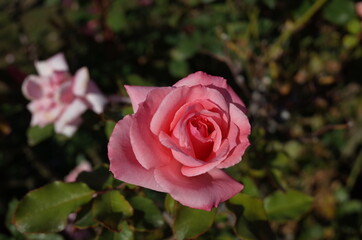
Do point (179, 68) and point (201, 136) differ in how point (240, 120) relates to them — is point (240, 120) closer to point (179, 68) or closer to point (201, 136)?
point (201, 136)

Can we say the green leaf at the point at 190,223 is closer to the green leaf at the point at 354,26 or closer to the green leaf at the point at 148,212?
the green leaf at the point at 148,212

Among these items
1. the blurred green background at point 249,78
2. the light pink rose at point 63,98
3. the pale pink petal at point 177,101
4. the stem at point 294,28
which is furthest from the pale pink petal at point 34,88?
the stem at point 294,28

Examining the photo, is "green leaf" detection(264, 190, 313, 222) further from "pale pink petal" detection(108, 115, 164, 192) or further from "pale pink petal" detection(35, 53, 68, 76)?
"pale pink petal" detection(35, 53, 68, 76)

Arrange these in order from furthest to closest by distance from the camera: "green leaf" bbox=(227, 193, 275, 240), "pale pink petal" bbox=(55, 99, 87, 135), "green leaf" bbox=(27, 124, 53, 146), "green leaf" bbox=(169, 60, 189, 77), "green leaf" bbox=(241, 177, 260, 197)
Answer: "green leaf" bbox=(169, 60, 189, 77), "green leaf" bbox=(27, 124, 53, 146), "pale pink petal" bbox=(55, 99, 87, 135), "green leaf" bbox=(241, 177, 260, 197), "green leaf" bbox=(227, 193, 275, 240)

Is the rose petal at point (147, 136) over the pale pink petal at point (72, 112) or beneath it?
over

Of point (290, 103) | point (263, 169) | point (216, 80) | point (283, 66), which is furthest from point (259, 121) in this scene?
point (216, 80)

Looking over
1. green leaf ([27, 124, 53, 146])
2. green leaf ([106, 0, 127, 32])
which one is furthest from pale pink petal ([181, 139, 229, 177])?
green leaf ([106, 0, 127, 32])
